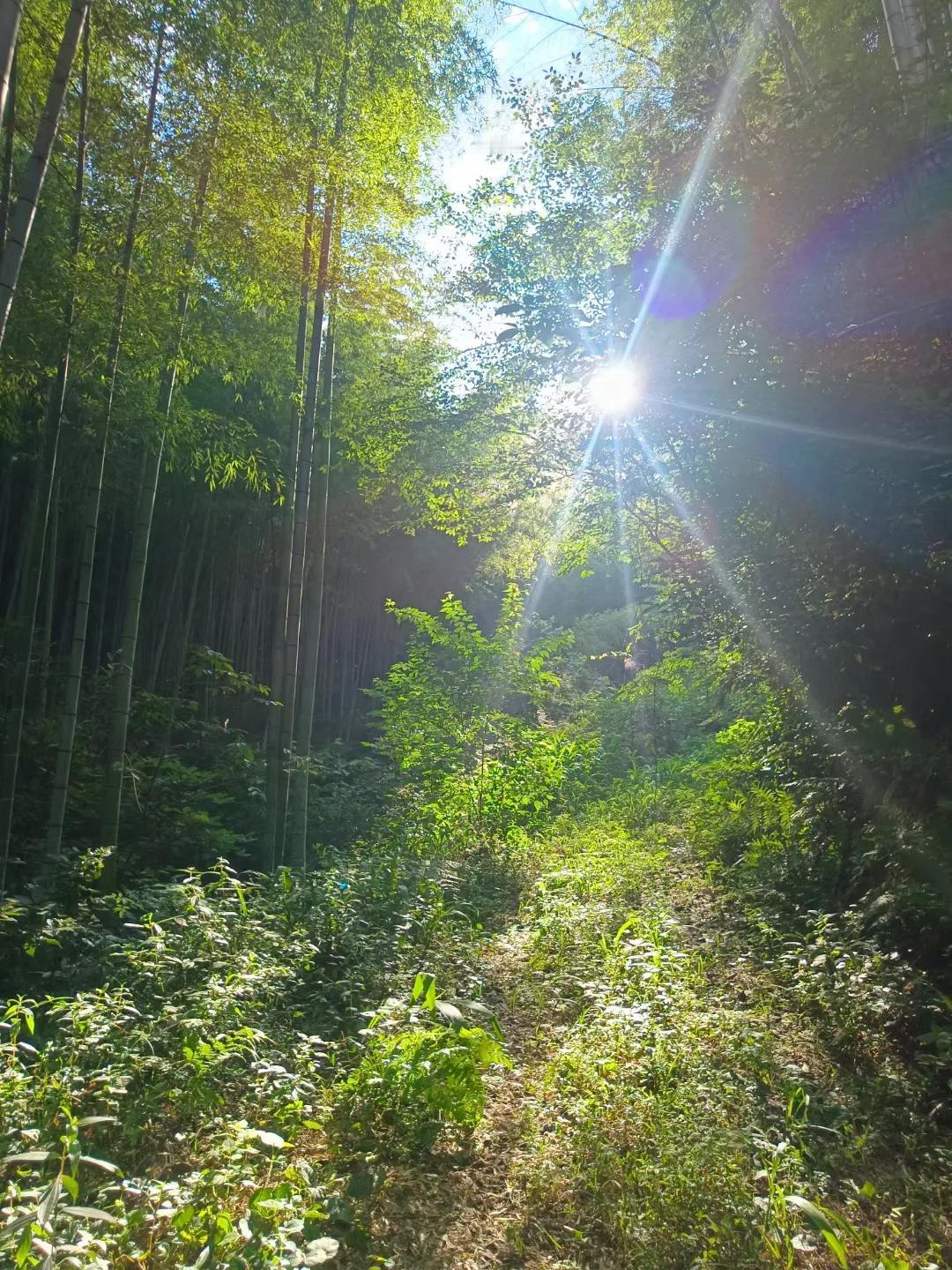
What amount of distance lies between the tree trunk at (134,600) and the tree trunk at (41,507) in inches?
16.8

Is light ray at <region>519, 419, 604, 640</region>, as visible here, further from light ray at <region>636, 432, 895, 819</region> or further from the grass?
the grass

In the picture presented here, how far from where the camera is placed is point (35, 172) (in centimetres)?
229

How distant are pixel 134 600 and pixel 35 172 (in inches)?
83.5

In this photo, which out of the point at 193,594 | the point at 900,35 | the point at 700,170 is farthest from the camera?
the point at 193,594

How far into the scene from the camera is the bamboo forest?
1819mm

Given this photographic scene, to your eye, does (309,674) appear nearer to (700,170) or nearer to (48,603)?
(48,603)

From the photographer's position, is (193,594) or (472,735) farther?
(193,594)

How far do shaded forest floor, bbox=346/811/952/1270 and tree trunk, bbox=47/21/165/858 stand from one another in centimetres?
233

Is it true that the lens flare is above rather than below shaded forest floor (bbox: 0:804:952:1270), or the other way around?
above

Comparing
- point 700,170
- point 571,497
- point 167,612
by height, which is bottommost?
point 167,612

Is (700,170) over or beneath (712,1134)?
over

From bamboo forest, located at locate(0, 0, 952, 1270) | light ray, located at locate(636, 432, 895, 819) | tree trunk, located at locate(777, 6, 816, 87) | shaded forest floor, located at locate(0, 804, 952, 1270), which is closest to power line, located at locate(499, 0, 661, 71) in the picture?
bamboo forest, located at locate(0, 0, 952, 1270)

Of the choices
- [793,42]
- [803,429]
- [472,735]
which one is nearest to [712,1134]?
[803,429]

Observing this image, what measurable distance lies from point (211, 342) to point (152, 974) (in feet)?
10.1
